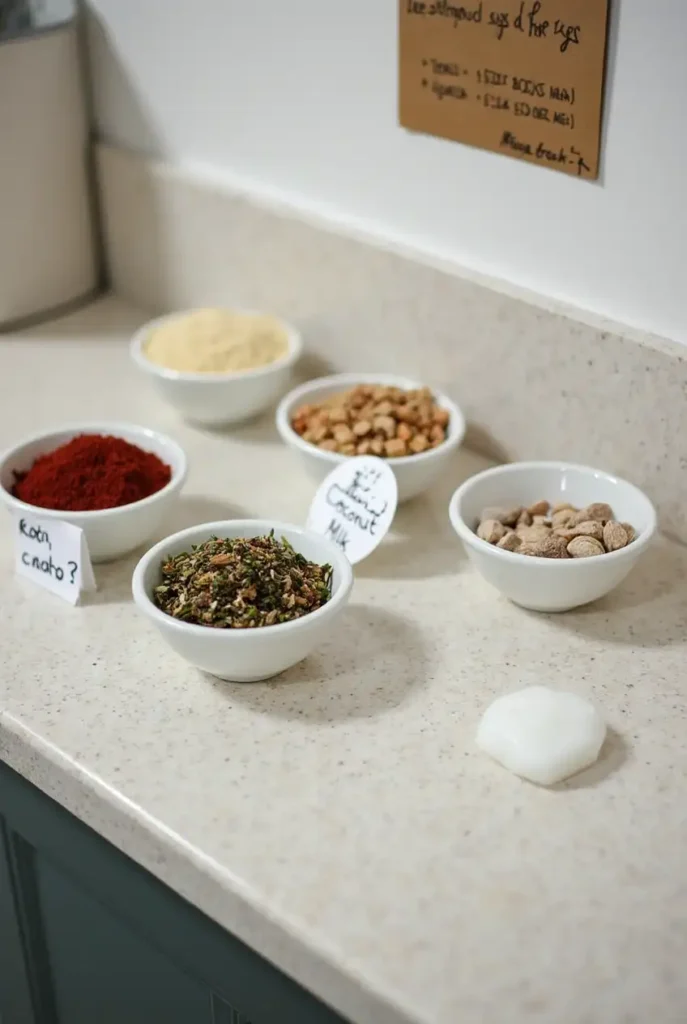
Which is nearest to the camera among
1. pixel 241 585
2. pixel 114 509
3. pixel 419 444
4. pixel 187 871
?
pixel 187 871

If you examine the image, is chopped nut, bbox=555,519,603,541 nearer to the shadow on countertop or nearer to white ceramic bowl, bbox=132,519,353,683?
the shadow on countertop

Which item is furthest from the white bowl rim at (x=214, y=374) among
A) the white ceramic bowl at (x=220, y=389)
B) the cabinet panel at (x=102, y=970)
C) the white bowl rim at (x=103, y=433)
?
the cabinet panel at (x=102, y=970)

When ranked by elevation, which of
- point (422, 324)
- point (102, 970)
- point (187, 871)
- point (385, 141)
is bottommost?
point (102, 970)

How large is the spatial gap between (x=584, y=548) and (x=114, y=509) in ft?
1.29

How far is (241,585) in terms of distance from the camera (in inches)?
35.7

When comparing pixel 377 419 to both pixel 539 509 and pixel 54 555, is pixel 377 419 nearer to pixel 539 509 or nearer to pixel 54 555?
pixel 539 509

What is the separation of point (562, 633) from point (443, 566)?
14cm

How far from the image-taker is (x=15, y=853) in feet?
3.35

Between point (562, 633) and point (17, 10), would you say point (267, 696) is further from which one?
point (17, 10)

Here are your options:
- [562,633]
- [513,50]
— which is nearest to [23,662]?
[562,633]

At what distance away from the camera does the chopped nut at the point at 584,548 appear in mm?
962

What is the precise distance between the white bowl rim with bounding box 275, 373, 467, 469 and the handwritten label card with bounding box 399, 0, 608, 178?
9.7 inches

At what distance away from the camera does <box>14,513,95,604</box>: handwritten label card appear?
1.01 m

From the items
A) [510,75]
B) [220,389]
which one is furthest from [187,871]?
[510,75]
